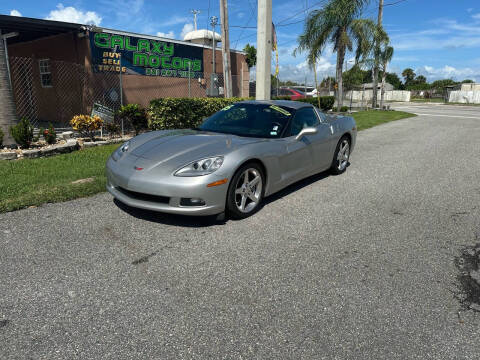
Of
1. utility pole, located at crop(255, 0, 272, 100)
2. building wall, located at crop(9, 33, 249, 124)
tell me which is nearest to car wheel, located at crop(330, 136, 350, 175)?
utility pole, located at crop(255, 0, 272, 100)

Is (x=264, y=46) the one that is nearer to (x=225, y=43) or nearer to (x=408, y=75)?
(x=225, y=43)

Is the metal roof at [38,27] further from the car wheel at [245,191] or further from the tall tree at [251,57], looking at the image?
the car wheel at [245,191]

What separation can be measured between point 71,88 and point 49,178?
8.94 m

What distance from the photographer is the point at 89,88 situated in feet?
41.2

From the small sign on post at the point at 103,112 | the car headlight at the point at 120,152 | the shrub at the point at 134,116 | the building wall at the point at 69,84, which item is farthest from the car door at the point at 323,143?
the building wall at the point at 69,84

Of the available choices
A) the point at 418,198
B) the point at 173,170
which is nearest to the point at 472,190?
the point at 418,198

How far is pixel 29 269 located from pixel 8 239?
2.46 feet

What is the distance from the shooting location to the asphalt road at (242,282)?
2.09 meters

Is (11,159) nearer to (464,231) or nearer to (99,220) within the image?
(99,220)

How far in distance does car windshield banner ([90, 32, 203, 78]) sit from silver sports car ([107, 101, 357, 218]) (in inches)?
319

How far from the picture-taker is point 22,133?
730 centimetres

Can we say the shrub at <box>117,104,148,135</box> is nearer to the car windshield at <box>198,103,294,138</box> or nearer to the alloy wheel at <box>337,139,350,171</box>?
the car windshield at <box>198,103,294,138</box>

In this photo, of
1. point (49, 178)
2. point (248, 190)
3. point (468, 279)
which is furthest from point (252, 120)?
point (49, 178)

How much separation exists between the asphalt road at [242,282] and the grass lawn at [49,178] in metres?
0.27
